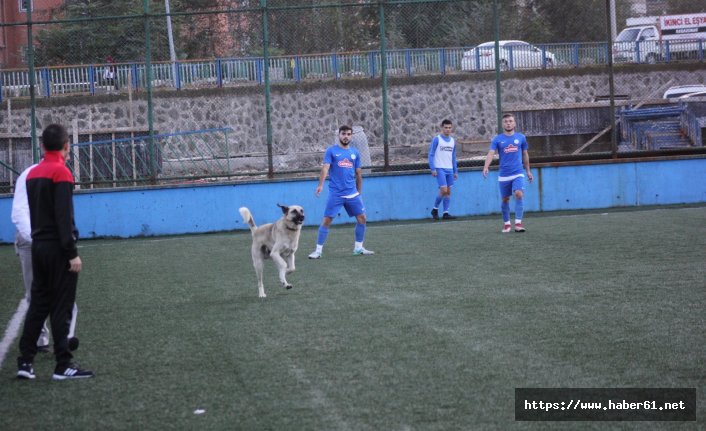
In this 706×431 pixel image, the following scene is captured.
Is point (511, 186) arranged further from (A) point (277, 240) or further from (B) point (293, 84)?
(B) point (293, 84)

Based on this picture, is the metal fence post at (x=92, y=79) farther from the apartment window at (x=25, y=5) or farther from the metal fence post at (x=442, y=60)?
the metal fence post at (x=442, y=60)

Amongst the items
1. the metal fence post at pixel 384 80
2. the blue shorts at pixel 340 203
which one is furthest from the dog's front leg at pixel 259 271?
the metal fence post at pixel 384 80

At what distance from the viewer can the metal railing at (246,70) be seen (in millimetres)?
22516

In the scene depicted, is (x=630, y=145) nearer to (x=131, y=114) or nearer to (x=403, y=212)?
(x=403, y=212)

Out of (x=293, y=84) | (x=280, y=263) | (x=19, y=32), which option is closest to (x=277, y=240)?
(x=280, y=263)

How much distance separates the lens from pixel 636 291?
9648mm

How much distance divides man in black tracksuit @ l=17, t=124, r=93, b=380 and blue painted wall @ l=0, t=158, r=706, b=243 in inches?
516

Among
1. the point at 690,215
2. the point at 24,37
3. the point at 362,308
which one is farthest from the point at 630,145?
the point at 362,308

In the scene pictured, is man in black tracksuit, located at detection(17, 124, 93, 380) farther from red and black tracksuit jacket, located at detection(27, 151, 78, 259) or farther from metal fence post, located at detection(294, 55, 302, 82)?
metal fence post, located at detection(294, 55, 302, 82)

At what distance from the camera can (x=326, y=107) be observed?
26.7 metres

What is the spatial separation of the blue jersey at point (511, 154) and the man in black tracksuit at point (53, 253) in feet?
36.5

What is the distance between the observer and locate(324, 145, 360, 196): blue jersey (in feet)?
48.8

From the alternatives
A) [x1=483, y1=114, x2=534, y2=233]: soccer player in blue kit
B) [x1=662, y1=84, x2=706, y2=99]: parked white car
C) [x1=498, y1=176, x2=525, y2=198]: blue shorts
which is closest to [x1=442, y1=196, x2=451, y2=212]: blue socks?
[x1=483, y1=114, x2=534, y2=233]: soccer player in blue kit

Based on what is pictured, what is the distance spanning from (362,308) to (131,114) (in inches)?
706
